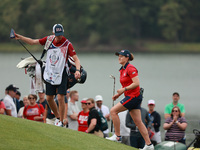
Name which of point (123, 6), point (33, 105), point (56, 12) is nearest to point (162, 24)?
point (123, 6)

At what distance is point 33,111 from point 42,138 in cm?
525

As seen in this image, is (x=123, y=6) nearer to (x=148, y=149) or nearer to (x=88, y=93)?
(x=88, y=93)

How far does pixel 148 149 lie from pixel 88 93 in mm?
33378

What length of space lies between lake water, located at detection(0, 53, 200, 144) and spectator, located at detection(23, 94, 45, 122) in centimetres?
542

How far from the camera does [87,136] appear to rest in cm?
1090

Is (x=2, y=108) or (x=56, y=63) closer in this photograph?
(x=56, y=63)

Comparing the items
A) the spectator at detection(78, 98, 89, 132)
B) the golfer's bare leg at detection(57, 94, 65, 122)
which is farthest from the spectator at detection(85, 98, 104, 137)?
the golfer's bare leg at detection(57, 94, 65, 122)

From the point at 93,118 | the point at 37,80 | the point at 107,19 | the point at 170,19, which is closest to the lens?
the point at 37,80

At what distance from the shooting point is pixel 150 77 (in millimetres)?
63062

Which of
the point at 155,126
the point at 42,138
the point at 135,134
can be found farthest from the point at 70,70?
the point at 155,126

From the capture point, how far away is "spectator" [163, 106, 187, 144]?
1482 cm

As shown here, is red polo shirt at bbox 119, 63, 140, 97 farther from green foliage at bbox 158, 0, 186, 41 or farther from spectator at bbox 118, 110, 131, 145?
green foliage at bbox 158, 0, 186, 41

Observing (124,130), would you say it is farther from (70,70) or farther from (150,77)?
(150,77)

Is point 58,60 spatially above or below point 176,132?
above
